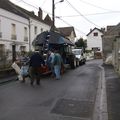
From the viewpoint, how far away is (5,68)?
75.5 ft

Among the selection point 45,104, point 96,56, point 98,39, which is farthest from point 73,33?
point 45,104

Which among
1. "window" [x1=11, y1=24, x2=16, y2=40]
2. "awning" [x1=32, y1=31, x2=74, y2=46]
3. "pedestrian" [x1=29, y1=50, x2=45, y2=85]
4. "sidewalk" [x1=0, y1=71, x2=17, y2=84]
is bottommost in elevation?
"sidewalk" [x1=0, y1=71, x2=17, y2=84]

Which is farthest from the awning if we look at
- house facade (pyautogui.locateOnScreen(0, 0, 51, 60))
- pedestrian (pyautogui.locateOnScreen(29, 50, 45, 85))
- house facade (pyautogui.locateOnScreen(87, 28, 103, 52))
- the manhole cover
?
house facade (pyautogui.locateOnScreen(87, 28, 103, 52))

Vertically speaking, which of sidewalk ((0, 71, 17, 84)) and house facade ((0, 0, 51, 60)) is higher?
house facade ((0, 0, 51, 60))

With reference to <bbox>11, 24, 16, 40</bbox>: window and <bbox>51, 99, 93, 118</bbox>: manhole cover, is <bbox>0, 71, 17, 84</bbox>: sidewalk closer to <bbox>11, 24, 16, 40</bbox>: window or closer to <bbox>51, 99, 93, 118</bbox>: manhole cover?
<bbox>51, 99, 93, 118</bbox>: manhole cover

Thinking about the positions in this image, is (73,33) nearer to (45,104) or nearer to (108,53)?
(108,53)

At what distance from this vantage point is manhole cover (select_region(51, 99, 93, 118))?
9.54m

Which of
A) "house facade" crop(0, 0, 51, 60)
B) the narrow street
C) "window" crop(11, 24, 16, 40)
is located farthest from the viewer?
"window" crop(11, 24, 16, 40)

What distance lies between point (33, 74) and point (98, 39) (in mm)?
78167

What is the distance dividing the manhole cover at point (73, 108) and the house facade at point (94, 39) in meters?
81.5

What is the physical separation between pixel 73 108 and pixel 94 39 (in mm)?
84367

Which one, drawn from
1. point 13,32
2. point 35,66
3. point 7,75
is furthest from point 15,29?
point 35,66

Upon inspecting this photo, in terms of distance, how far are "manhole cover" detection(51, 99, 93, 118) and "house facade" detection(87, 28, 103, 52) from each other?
81491 mm

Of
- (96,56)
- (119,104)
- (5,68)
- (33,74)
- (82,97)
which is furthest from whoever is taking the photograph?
(96,56)
